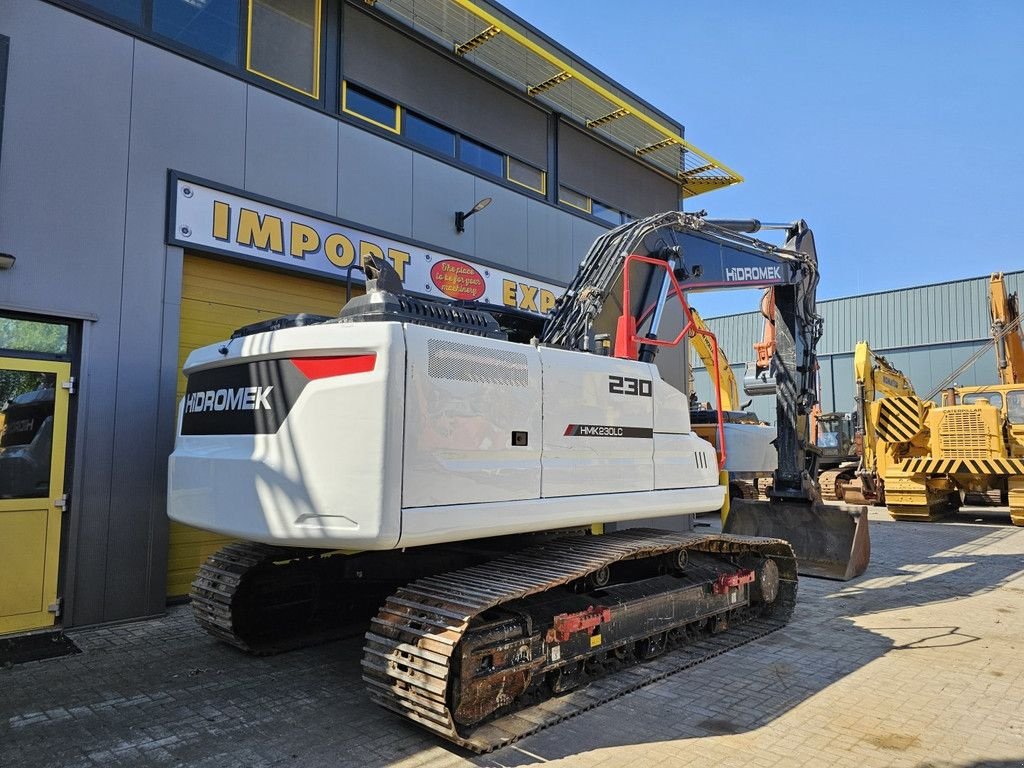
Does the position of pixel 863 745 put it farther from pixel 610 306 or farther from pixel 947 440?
pixel 947 440

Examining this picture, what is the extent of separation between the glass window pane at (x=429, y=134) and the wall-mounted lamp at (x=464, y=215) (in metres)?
0.84

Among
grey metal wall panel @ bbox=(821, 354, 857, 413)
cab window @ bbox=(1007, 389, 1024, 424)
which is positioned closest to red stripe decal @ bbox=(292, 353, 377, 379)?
cab window @ bbox=(1007, 389, 1024, 424)

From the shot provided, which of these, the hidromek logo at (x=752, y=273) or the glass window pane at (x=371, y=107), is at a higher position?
the glass window pane at (x=371, y=107)

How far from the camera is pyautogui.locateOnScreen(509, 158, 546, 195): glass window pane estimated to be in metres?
10.4

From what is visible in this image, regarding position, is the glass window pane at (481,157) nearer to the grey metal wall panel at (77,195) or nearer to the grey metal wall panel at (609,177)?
the grey metal wall panel at (609,177)

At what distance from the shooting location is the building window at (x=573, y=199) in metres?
11.3

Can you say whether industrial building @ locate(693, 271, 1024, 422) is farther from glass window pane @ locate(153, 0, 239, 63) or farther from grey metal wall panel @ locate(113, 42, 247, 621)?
grey metal wall panel @ locate(113, 42, 247, 621)

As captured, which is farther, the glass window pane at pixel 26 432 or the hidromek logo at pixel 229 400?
the glass window pane at pixel 26 432

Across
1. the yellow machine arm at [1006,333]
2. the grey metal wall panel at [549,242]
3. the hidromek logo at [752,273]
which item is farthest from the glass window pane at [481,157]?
the yellow machine arm at [1006,333]

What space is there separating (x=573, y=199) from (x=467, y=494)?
8.52 m

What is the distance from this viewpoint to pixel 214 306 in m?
7.08

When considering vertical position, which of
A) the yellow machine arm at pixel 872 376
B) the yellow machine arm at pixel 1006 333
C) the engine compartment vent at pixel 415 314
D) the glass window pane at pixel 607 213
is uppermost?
the glass window pane at pixel 607 213

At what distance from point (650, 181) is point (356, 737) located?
11426 mm

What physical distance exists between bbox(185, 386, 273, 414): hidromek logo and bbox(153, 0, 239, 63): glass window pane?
157 inches
